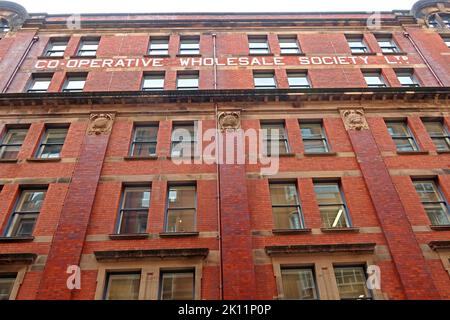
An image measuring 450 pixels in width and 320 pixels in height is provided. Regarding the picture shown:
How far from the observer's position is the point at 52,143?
16.6 m

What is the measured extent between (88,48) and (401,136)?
58.5ft

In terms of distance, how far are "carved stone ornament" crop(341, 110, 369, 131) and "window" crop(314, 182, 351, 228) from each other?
127 inches

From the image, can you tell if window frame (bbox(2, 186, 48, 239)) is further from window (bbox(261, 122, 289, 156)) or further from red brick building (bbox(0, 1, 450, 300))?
window (bbox(261, 122, 289, 156))

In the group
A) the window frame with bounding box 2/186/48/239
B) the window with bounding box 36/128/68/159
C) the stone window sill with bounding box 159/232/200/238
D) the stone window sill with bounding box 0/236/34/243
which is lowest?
the stone window sill with bounding box 0/236/34/243

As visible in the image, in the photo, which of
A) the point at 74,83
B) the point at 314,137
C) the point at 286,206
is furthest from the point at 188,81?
the point at 286,206

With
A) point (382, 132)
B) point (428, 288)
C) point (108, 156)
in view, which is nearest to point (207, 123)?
point (108, 156)

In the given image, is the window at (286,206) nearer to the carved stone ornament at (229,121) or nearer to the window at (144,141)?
the carved stone ornament at (229,121)

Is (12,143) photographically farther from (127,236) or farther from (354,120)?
(354,120)

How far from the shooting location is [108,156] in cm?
1577

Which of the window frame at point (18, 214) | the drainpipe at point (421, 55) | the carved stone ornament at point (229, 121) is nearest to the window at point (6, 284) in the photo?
the window frame at point (18, 214)

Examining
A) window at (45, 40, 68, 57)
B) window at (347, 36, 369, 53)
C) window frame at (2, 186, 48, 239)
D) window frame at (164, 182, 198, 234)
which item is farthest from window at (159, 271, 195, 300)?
window at (347, 36, 369, 53)

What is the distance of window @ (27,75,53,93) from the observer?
19577mm

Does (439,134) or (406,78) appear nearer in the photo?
(439,134)

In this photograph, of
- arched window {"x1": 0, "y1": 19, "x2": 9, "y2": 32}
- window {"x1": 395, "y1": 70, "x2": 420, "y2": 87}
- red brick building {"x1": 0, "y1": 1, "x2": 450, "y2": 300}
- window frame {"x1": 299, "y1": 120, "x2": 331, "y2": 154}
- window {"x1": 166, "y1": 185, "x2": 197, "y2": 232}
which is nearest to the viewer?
red brick building {"x1": 0, "y1": 1, "x2": 450, "y2": 300}
